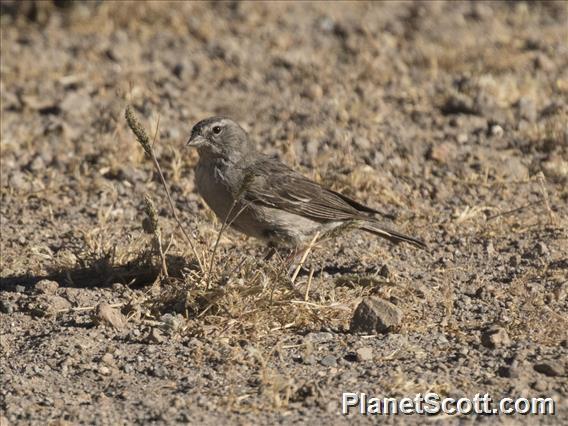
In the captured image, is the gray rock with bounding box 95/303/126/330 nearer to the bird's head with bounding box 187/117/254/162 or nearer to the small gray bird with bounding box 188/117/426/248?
the small gray bird with bounding box 188/117/426/248

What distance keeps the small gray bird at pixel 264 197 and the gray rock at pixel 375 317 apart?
3.70 ft

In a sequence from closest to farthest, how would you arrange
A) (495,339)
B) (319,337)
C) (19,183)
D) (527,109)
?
(495,339)
(319,337)
(19,183)
(527,109)

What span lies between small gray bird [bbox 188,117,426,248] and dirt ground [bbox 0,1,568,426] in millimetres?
259

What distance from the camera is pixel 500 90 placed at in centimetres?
1131

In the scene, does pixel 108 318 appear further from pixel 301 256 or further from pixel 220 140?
pixel 220 140

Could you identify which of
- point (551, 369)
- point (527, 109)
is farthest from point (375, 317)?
point (527, 109)

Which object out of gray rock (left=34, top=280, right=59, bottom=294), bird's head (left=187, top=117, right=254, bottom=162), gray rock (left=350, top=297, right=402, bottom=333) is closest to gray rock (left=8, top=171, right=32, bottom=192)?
bird's head (left=187, top=117, right=254, bottom=162)

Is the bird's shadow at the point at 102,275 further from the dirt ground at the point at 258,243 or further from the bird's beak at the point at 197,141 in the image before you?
the bird's beak at the point at 197,141

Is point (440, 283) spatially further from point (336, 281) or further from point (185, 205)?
point (185, 205)

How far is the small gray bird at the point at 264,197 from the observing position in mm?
8125

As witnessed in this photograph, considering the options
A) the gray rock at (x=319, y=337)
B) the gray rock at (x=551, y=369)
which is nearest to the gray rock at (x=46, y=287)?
the gray rock at (x=319, y=337)

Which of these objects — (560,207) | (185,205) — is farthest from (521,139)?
(185,205)

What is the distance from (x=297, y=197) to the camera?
8.37 meters

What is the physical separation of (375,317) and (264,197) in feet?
5.15
